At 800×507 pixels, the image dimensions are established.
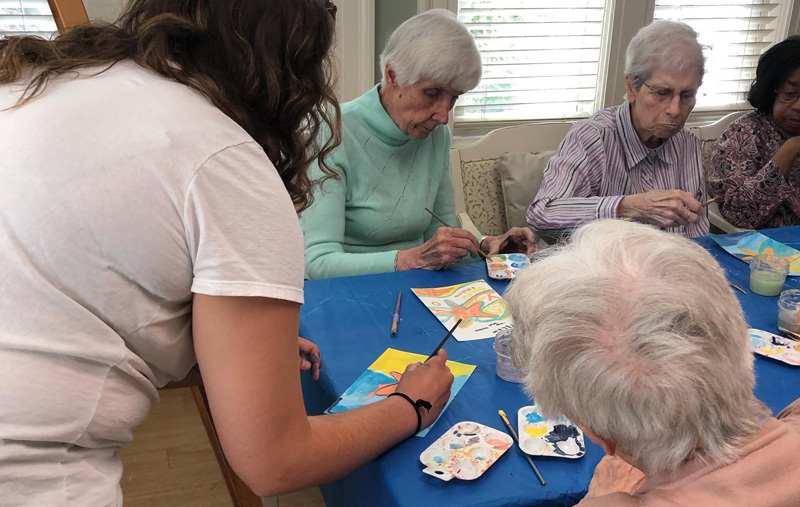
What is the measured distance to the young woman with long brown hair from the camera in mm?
822

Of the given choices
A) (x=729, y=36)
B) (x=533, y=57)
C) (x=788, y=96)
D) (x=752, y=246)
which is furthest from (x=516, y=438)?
(x=729, y=36)

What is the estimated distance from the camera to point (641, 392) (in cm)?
77

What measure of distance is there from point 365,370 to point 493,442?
33 cm

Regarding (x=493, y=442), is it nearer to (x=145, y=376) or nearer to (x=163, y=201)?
(x=145, y=376)

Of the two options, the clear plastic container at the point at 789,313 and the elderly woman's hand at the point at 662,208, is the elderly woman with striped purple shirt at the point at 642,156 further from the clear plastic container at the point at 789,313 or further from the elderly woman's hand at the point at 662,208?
the clear plastic container at the point at 789,313

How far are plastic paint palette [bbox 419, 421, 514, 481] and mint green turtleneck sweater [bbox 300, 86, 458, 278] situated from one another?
832 mm

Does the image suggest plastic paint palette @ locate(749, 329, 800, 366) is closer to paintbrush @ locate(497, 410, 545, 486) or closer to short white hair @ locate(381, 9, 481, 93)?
paintbrush @ locate(497, 410, 545, 486)

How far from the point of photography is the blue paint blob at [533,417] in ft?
3.95

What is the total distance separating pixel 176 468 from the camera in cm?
239

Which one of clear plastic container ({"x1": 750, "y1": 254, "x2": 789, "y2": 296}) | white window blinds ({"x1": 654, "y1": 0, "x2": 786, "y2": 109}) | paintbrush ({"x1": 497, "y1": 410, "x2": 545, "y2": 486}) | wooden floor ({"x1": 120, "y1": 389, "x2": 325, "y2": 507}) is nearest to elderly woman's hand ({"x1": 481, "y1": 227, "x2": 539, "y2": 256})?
clear plastic container ({"x1": 750, "y1": 254, "x2": 789, "y2": 296})

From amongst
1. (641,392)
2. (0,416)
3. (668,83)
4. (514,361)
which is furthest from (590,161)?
(0,416)

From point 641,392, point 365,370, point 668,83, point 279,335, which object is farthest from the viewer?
point 668,83

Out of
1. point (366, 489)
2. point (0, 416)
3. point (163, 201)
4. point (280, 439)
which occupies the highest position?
point (163, 201)

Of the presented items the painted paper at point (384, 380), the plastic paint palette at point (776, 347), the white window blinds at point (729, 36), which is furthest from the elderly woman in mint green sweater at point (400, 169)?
the white window blinds at point (729, 36)
